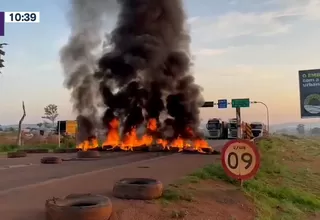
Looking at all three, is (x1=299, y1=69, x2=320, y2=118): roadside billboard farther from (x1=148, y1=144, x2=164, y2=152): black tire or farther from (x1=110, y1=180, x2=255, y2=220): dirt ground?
(x1=110, y1=180, x2=255, y2=220): dirt ground

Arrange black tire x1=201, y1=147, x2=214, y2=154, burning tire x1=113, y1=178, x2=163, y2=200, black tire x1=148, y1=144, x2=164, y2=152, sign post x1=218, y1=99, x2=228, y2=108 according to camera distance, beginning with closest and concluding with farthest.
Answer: burning tire x1=113, y1=178, x2=163, y2=200 → black tire x1=201, y1=147, x2=214, y2=154 → black tire x1=148, y1=144, x2=164, y2=152 → sign post x1=218, y1=99, x2=228, y2=108

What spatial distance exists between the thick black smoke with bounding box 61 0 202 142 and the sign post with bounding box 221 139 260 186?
22.0 metres

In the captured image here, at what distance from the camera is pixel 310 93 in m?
21.4

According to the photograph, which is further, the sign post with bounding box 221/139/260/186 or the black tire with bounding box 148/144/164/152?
the black tire with bounding box 148/144/164/152

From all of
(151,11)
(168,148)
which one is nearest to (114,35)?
(151,11)

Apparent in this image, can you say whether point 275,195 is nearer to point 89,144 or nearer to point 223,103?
point 89,144

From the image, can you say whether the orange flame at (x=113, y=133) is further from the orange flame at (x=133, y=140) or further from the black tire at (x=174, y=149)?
the black tire at (x=174, y=149)

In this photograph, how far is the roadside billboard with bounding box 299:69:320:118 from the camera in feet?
68.9

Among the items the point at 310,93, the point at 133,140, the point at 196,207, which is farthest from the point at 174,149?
the point at 196,207

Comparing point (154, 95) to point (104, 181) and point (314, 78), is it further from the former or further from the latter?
point (104, 181)

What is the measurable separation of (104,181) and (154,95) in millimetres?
21003

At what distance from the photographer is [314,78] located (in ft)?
69.8

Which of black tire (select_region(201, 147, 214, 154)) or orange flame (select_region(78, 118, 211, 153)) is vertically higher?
orange flame (select_region(78, 118, 211, 153))

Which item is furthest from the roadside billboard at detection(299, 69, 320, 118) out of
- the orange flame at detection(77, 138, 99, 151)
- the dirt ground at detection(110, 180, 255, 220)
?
the orange flame at detection(77, 138, 99, 151)
